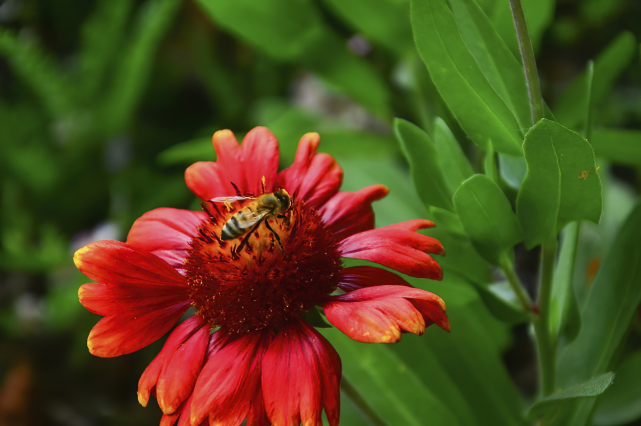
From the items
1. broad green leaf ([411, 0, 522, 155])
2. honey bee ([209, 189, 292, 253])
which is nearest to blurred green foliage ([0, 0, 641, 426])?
broad green leaf ([411, 0, 522, 155])

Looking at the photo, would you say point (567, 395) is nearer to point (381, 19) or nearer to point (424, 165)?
point (424, 165)

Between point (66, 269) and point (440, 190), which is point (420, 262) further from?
point (66, 269)

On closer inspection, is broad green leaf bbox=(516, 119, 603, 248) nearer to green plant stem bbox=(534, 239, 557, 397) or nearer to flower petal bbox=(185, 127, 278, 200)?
green plant stem bbox=(534, 239, 557, 397)

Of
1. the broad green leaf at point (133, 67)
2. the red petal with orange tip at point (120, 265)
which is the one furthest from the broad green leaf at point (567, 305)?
the broad green leaf at point (133, 67)

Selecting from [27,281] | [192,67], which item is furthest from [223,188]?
[192,67]

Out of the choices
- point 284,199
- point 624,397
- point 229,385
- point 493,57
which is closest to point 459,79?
point 493,57

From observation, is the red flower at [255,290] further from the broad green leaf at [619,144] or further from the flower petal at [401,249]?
the broad green leaf at [619,144]
